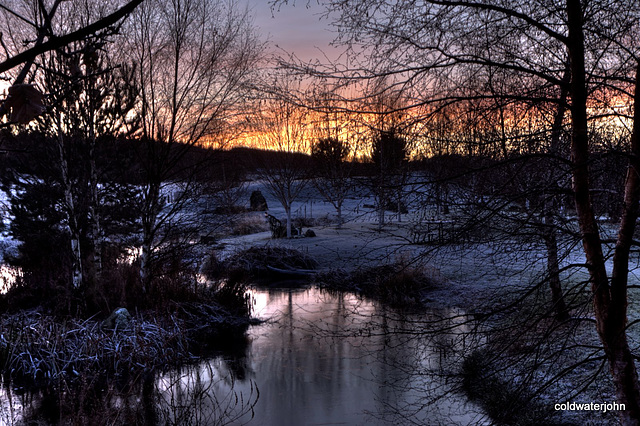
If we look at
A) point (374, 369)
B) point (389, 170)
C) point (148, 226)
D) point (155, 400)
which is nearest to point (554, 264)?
Answer: point (389, 170)

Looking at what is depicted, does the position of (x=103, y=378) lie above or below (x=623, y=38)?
below

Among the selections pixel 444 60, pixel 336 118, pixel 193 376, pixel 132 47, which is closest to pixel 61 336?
pixel 193 376

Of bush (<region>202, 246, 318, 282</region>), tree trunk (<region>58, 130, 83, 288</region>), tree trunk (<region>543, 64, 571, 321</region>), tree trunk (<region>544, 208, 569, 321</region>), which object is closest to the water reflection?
tree trunk (<region>544, 208, 569, 321</region>)

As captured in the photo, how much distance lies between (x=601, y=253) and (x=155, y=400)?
711 cm

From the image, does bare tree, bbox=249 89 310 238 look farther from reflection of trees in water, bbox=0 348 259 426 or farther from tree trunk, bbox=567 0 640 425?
tree trunk, bbox=567 0 640 425

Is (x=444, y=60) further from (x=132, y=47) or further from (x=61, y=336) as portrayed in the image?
(x=61, y=336)

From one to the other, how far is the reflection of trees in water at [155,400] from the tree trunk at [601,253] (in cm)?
500

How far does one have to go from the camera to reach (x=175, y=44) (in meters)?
10.5

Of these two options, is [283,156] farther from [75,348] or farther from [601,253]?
[601,253]

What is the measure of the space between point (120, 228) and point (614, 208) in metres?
14.7

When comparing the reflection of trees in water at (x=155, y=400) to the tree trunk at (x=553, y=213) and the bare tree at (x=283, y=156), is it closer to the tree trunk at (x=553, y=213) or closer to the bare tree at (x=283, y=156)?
the tree trunk at (x=553, y=213)

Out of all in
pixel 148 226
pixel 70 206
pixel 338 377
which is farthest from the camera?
pixel 148 226

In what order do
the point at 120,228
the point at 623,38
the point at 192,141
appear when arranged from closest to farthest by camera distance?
the point at 623,38
the point at 192,141
the point at 120,228

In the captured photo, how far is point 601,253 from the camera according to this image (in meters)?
3.98
